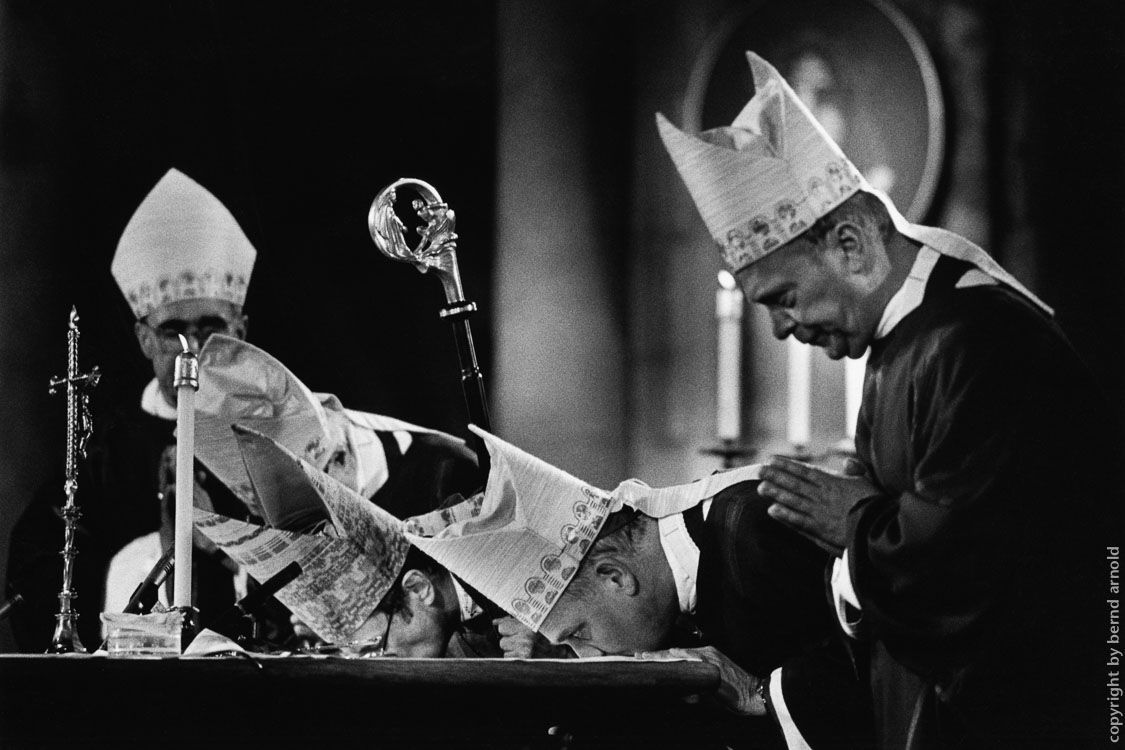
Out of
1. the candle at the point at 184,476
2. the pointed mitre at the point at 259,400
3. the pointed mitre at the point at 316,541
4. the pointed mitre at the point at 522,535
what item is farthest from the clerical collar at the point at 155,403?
the candle at the point at 184,476

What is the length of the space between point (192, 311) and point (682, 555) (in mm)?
1756

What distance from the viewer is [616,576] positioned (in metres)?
2.75

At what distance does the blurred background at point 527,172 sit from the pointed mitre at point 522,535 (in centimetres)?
150

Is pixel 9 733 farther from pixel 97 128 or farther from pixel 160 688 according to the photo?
pixel 97 128

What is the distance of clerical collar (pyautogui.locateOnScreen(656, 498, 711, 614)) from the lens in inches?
109

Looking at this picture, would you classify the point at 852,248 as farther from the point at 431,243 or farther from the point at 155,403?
the point at 155,403

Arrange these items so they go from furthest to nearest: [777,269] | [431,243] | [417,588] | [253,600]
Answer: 1. [431,243]
2. [417,588]
3. [777,269]
4. [253,600]

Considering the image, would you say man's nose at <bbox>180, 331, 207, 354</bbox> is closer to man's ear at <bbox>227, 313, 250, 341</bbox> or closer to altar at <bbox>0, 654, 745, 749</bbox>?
man's ear at <bbox>227, 313, 250, 341</bbox>

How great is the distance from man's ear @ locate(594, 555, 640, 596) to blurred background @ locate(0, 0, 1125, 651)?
151 cm

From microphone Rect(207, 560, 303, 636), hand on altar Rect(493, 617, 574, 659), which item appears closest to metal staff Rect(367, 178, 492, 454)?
hand on altar Rect(493, 617, 574, 659)

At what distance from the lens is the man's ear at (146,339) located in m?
4.02

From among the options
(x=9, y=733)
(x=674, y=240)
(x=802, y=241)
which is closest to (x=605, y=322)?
(x=674, y=240)

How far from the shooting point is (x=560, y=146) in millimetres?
4898

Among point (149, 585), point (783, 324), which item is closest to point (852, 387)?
point (783, 324)
